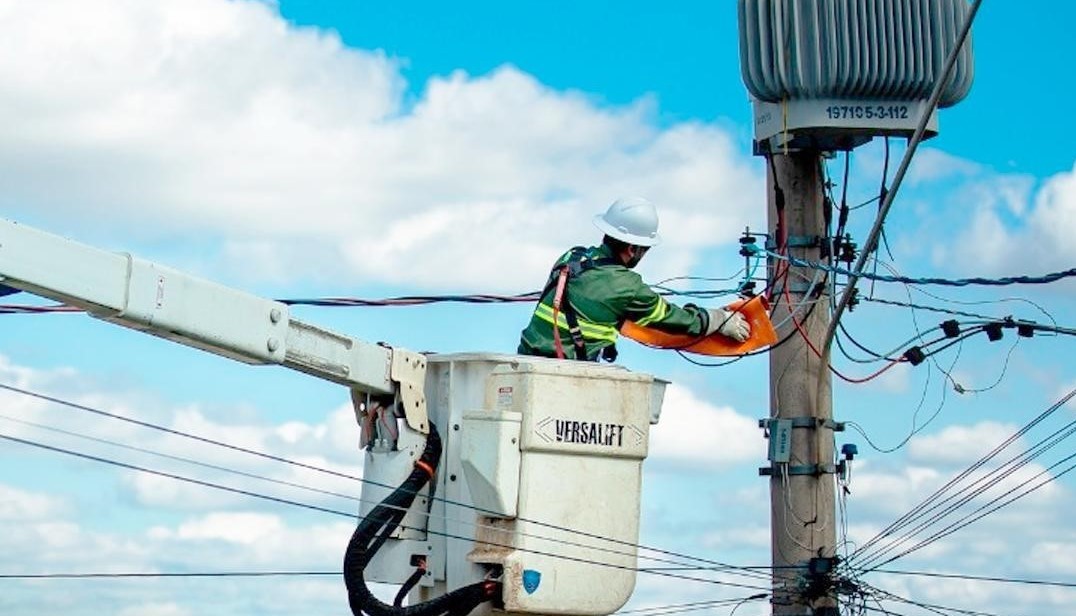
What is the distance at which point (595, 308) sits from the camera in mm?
9203

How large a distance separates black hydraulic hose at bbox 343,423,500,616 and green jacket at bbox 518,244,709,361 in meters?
0.86

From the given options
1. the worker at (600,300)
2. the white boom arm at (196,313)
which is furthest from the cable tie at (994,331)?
the white boom arm at (196,313)

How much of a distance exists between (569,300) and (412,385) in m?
0.93

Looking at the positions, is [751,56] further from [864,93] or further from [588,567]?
[588,567]

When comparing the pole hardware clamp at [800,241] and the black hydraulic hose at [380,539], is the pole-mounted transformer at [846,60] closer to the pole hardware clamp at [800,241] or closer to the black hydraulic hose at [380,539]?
the pole hardware clamp at [800,241]

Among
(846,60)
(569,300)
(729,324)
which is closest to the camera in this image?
(569,300)

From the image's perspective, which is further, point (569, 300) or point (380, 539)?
point (569, 300)

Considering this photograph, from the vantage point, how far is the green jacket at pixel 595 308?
360 inches

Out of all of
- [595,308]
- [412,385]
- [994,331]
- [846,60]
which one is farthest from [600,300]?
[994,331]

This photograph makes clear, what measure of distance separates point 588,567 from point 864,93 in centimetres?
438

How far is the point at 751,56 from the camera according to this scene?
1166 cm

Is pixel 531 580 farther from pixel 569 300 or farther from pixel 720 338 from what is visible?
pixel 720 338

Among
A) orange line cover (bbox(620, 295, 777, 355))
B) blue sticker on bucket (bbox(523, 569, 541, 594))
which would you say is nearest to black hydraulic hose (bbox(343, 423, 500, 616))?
blue sticker on bucket (bbox(523, 569, 541, 594))

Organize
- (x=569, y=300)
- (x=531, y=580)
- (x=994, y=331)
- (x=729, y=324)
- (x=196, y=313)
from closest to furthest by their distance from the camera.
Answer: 1. (x=196, y=313)
2. (x=531, y=580)
3. (x=569, y=300)
4. (x=729, y=324)
5. (x=994, y=331)
